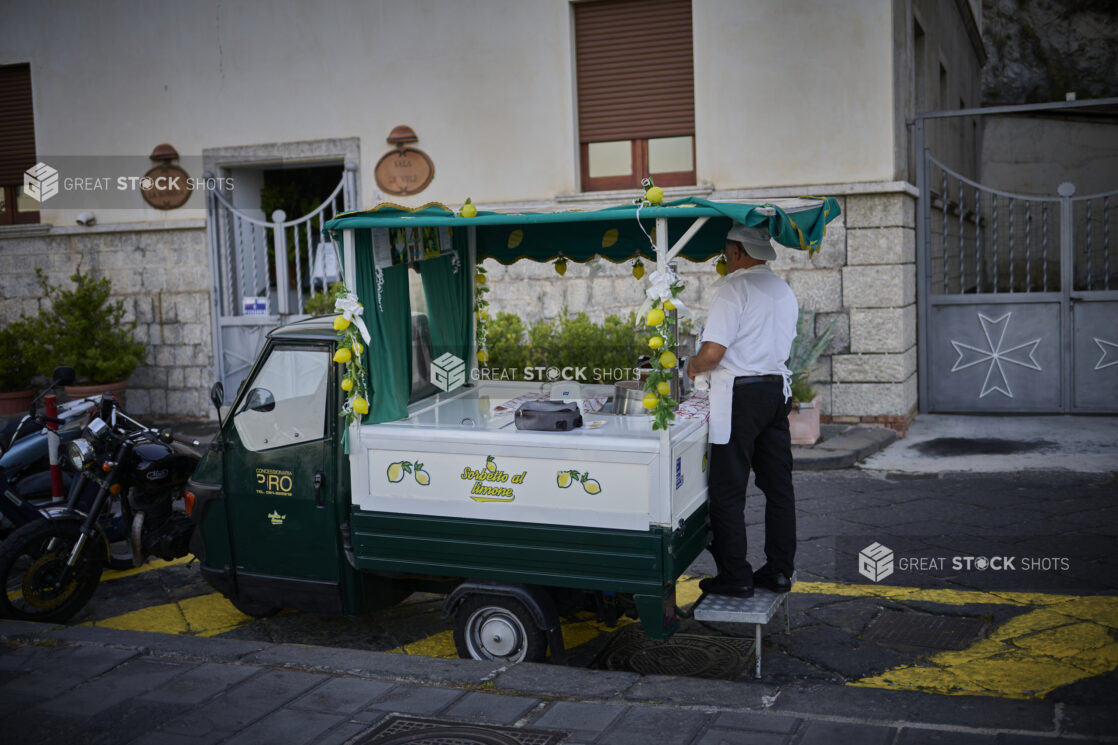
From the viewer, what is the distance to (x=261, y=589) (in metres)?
5.43

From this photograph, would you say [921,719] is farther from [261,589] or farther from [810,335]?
[810,335]

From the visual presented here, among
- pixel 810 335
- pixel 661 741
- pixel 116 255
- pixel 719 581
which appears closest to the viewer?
pixel 661 741

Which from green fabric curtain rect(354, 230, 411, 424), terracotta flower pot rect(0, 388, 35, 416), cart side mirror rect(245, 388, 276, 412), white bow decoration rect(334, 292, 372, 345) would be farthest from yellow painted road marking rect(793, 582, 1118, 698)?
terracotta flower pot rect(0, 388, 35, 416)

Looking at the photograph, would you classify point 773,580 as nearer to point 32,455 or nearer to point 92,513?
point 92,513

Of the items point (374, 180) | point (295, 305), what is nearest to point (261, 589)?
point (374, 180)

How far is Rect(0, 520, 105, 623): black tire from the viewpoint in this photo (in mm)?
5691

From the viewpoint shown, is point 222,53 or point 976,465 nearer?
point 976,465

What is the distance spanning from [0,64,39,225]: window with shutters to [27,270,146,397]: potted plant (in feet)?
6.50

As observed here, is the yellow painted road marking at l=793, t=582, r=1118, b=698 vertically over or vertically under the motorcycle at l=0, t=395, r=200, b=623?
under

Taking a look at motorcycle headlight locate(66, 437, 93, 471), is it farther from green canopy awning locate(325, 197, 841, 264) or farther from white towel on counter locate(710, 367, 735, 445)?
white towel on counter locate(710, 367, 735, 445)

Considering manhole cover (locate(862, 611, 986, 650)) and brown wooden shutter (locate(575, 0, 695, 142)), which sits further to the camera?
brown wooden shutter (locate(575, 0, 695, 142))

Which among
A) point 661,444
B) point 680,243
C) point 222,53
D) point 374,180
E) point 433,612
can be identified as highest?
point 222,53

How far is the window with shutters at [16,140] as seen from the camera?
13.0 m

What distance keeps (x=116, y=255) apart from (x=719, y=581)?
32.4ft
